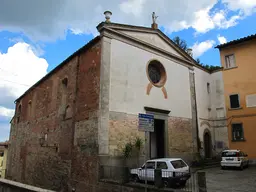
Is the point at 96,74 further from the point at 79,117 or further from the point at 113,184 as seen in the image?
the point at 113,184

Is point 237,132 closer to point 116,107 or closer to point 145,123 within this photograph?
point 116,107

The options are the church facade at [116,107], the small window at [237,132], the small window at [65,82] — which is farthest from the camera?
the small window at [237,132]

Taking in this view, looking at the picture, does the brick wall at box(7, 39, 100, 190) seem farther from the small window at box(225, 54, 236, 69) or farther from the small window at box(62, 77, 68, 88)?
the small window at box(225, 54, 236, 69)

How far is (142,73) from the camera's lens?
13.7m

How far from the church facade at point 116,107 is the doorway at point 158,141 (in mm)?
60

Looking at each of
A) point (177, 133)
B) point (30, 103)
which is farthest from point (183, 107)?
point (30, 103)

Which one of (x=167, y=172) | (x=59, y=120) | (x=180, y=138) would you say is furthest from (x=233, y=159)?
(x=59, y=120)

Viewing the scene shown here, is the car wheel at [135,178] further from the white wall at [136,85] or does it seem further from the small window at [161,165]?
the white wall at [136,85]

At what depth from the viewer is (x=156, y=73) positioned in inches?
601

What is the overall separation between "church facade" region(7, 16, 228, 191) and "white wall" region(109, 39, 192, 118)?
0.18ft

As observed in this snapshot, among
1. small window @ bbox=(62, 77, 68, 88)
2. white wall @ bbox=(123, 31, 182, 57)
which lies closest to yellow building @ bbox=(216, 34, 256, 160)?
white wall @ bbox=(123, 31, 182, 57)

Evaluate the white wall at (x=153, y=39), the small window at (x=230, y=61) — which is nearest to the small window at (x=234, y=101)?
the small window at (x=230, y=61)

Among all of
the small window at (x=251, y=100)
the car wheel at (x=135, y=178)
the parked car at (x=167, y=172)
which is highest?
the small window at (x=251, y=100)

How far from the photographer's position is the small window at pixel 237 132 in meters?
16.9
